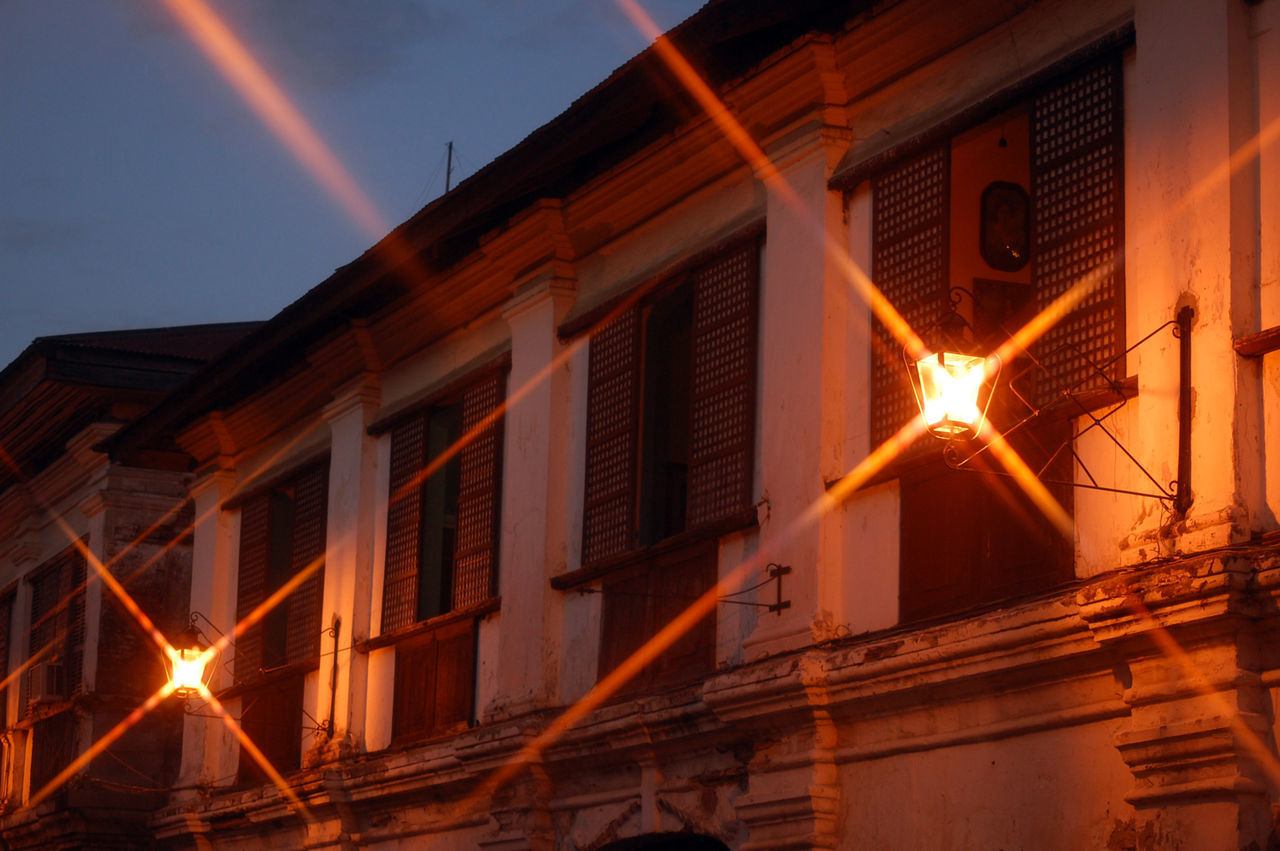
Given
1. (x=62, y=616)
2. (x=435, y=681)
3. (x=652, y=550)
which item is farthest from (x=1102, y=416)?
(x=62, y=616)

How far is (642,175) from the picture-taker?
11828 mm

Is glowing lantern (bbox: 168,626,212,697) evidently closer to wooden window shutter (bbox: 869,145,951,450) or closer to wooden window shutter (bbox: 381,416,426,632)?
wooden window shutter (bbox: 381,416,426,632)

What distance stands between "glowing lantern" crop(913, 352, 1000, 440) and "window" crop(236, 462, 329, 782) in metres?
8.04

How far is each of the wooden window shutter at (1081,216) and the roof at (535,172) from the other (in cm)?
148

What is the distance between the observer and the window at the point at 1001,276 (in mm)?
8438

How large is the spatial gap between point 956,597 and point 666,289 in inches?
130

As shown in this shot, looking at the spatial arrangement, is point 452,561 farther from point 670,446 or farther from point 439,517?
point 670,446

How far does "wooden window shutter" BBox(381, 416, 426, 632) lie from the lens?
1404cm

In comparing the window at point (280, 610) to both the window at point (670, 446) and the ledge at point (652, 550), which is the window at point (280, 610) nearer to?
the ledge at point (652, 550)

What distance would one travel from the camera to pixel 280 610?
53.3ft

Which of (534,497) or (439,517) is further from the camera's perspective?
(439,517)

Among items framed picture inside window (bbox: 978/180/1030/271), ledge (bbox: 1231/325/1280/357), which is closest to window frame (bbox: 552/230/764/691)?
framed picture inside window (bbox: 978/180/1030/271)

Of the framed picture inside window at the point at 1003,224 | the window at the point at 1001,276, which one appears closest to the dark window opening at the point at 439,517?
the window at the point at 1001,276

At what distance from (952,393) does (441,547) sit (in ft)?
22.7
